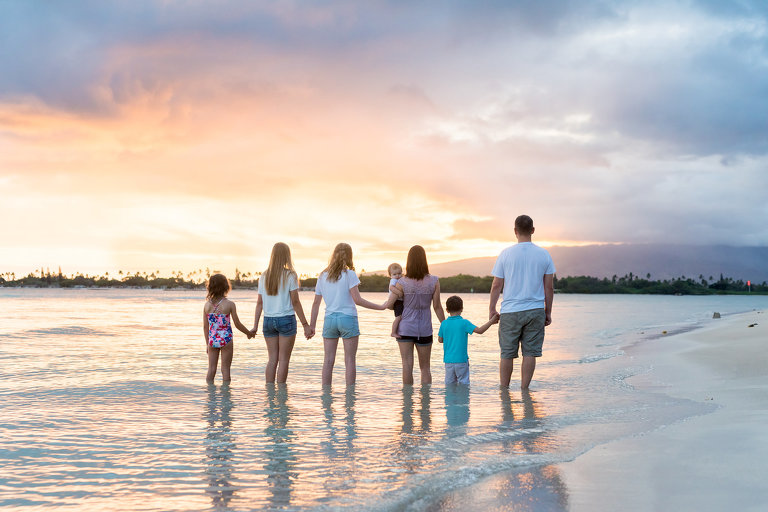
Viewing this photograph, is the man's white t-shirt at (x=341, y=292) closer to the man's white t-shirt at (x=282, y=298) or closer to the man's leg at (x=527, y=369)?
the man's white t-shirt at (x=282, y=298)

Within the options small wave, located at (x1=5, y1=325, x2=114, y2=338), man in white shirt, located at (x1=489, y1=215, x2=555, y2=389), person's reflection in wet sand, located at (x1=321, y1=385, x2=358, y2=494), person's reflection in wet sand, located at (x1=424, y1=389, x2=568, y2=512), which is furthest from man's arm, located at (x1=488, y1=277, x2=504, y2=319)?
small wave, located at (x1=5, y1=325, x2=114, y2=338)

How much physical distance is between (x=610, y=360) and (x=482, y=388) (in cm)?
624

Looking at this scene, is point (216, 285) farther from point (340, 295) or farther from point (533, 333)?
point (533, 333)

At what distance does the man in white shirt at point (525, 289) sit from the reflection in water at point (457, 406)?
1081 mm

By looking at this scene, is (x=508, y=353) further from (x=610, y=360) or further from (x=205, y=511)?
(x=610, y=360)

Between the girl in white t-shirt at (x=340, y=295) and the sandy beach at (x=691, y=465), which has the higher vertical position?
the girl in white t-shirt at (x=340, y=295)

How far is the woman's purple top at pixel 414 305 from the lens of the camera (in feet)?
30.2

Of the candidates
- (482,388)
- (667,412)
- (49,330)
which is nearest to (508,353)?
(482,388)

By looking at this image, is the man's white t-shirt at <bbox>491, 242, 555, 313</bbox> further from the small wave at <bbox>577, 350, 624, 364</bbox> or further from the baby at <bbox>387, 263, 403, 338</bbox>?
the small wave at <bbox>577, 350, 624, 364</bbox>

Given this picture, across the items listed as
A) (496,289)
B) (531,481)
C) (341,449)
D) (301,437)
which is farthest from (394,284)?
(531,481)

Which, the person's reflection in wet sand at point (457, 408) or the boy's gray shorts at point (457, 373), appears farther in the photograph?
the boy's gray shorts at point (457, 373)

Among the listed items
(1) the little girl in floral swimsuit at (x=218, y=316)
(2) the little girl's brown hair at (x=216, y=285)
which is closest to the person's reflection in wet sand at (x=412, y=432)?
(1) the little girl in floral swimsuit at (x=218, y=316)

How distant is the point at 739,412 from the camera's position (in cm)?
664

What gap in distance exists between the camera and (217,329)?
995 cm
